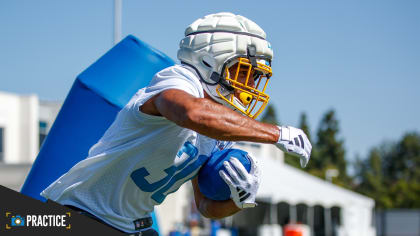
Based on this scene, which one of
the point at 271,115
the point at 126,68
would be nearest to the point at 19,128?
the point at 126,68

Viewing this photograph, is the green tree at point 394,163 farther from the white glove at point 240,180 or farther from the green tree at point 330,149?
the white glove at point 240,180

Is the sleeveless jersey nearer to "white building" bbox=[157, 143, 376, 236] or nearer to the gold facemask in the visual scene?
the gold facemask

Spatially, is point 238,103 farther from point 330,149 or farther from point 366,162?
point 366,162

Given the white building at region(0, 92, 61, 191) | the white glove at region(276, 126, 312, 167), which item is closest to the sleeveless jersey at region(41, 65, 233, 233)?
the white glove at region(276, 126, 312, 167)

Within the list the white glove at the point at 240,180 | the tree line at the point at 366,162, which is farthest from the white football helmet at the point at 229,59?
the tree line at the point at 366,162

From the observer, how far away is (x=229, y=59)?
109 inches

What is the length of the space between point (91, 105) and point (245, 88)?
58.1 inches

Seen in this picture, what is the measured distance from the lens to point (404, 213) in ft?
82.2

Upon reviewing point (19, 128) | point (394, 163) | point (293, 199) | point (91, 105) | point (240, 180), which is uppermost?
point (394, 163)

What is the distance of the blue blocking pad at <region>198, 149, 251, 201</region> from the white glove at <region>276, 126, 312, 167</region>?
41cm

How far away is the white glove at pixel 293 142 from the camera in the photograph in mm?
2303

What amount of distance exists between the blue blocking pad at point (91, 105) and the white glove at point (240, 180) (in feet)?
3.57

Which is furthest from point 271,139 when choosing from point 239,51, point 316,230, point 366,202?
point 316,230

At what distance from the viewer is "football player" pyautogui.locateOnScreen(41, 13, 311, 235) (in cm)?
261
